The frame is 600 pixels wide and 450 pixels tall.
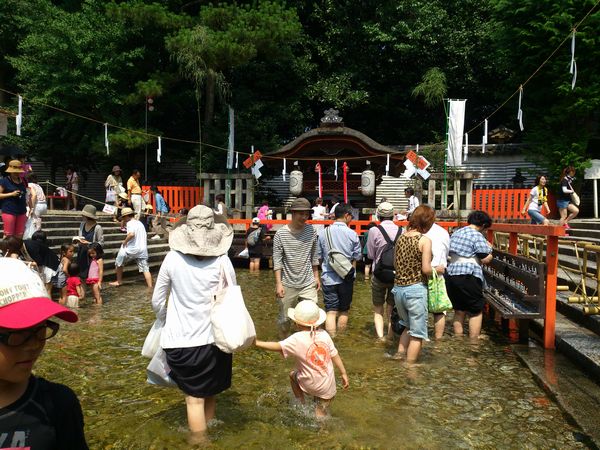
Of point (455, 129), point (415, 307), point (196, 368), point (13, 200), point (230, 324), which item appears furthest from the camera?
point (455, 129)

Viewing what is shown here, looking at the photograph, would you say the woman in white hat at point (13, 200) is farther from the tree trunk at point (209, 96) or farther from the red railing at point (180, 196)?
the tree trunk at point (209, 96)

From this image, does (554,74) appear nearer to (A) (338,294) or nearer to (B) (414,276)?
(A) (338,294)

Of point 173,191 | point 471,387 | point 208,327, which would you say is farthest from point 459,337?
point 173,191

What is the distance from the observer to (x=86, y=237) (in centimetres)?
964

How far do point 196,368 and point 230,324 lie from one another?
1.54 feet

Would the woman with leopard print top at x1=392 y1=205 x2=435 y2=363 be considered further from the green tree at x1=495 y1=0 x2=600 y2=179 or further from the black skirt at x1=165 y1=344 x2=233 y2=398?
the green tree at x1=495 y1=0 x2=600 y2=179

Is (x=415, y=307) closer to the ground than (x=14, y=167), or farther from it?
closer to the ground

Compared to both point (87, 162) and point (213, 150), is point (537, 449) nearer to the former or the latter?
point (213, 150)

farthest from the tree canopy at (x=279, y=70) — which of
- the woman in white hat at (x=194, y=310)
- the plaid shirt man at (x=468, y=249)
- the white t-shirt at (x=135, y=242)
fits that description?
the woman in white hat at (x=194, y=310)

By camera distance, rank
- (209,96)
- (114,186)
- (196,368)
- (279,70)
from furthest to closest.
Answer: (279,70) → (209,96) → (114,186) → (196,368)

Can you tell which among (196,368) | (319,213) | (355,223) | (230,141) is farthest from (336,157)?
(196,368)

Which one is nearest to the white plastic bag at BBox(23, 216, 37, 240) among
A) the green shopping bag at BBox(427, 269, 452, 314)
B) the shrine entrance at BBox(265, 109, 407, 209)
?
the green shopping bag at BBox(427, 269, 452, 314)

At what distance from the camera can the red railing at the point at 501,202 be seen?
17156mm

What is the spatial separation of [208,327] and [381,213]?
3927 millimetres
